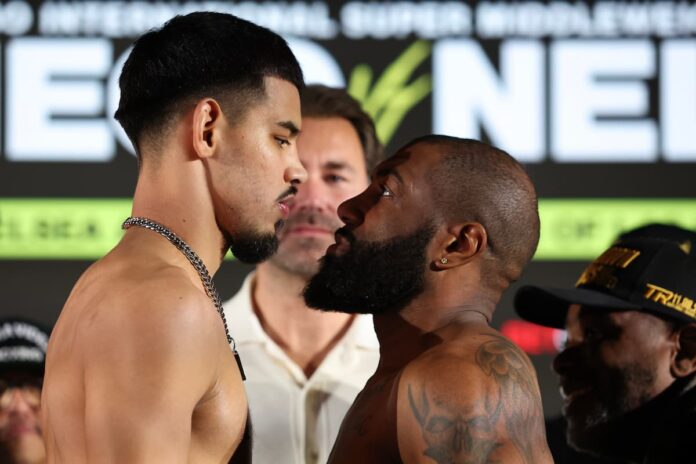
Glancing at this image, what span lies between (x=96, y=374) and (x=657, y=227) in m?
1.47

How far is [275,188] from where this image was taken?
1.87 m

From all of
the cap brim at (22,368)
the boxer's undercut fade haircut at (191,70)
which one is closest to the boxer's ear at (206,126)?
the boxer's undercut fade haircut at (191,70)

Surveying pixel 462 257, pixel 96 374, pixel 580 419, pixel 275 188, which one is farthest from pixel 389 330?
pixel 580 419

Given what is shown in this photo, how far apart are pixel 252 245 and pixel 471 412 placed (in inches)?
16.8

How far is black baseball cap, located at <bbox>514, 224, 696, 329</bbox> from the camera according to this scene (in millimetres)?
2455

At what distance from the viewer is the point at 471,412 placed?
171 centimetres

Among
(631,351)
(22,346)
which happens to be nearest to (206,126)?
(631,351)

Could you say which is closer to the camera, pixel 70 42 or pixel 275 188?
pixel 275 188

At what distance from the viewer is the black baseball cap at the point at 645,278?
2.46 m

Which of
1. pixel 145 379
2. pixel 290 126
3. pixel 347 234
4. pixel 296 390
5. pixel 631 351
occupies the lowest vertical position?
pixel 296 390

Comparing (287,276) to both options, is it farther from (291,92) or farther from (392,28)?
(392,28)

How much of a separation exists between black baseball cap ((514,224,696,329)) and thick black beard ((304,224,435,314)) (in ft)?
2.06

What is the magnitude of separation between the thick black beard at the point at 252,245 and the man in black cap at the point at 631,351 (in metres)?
0.84

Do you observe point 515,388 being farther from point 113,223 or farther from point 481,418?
point 113,223
